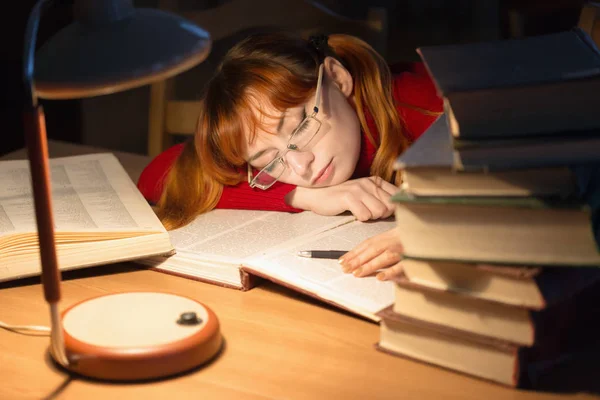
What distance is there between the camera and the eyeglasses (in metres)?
1.37

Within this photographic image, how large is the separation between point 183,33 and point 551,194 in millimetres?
366

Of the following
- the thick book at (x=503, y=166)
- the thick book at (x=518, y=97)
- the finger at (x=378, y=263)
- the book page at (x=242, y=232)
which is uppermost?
the thick book at (x=518, y=97)

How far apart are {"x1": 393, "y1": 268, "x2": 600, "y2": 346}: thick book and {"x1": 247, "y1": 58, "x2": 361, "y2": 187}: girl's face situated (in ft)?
1.94

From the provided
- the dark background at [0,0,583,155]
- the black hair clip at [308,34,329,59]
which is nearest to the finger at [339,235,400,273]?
the black hair clip at [308,34,329,59]

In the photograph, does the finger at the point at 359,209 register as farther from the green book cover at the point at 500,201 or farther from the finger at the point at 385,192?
the green book cover at the point at 500,201

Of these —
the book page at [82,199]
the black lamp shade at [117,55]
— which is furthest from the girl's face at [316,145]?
the black lamp shade at [117,55]

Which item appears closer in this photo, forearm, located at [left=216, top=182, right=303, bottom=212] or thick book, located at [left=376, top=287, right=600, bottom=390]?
thick book, located at [left=376, top=287, right=600, bottom=390]

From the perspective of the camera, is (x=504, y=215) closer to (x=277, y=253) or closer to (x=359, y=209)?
(x=277, y=253)

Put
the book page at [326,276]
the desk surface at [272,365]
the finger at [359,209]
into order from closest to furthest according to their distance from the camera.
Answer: the desk surface at [272,365] < the book page at [326,276] < the finger at [359,209]

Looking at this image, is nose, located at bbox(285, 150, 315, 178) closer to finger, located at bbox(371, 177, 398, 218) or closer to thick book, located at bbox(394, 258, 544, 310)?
finger, located at bbox(371, 177, 398, 218)

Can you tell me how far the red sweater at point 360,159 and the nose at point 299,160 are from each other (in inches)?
2.3

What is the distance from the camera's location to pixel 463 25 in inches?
99.5

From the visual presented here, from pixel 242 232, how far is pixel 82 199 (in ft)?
0.93

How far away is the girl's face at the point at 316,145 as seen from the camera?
137cm
